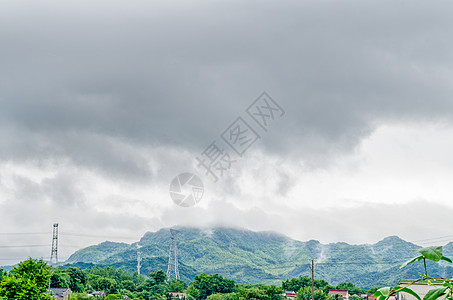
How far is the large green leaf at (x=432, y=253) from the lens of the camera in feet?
2.92

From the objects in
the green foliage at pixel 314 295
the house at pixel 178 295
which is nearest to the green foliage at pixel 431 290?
the green foliage at pixel 314 295

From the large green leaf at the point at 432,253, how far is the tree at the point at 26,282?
26521mm

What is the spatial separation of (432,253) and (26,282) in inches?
1079

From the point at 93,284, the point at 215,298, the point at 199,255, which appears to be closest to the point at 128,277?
the point at 93,284

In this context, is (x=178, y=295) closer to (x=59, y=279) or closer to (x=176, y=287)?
(x=176, y=287)

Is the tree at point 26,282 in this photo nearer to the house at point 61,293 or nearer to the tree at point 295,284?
the house at point 61,293

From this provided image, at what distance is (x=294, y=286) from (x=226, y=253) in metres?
116

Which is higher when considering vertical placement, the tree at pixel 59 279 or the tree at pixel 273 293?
the tree at pixel 59 279

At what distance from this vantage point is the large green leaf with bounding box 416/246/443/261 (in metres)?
0.89

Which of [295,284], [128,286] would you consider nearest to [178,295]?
[128,286]

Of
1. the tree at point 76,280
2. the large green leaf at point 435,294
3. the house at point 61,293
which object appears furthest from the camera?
the tree at point 76,280

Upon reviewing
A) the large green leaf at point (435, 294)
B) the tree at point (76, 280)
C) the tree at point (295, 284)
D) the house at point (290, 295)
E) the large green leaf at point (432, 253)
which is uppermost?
Result: the large green leaf at point (432, 253)

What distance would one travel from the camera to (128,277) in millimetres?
79625

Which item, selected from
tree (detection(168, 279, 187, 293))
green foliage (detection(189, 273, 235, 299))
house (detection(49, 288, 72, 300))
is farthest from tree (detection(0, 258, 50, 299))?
tree (detection(168, 279, 187, 293))
